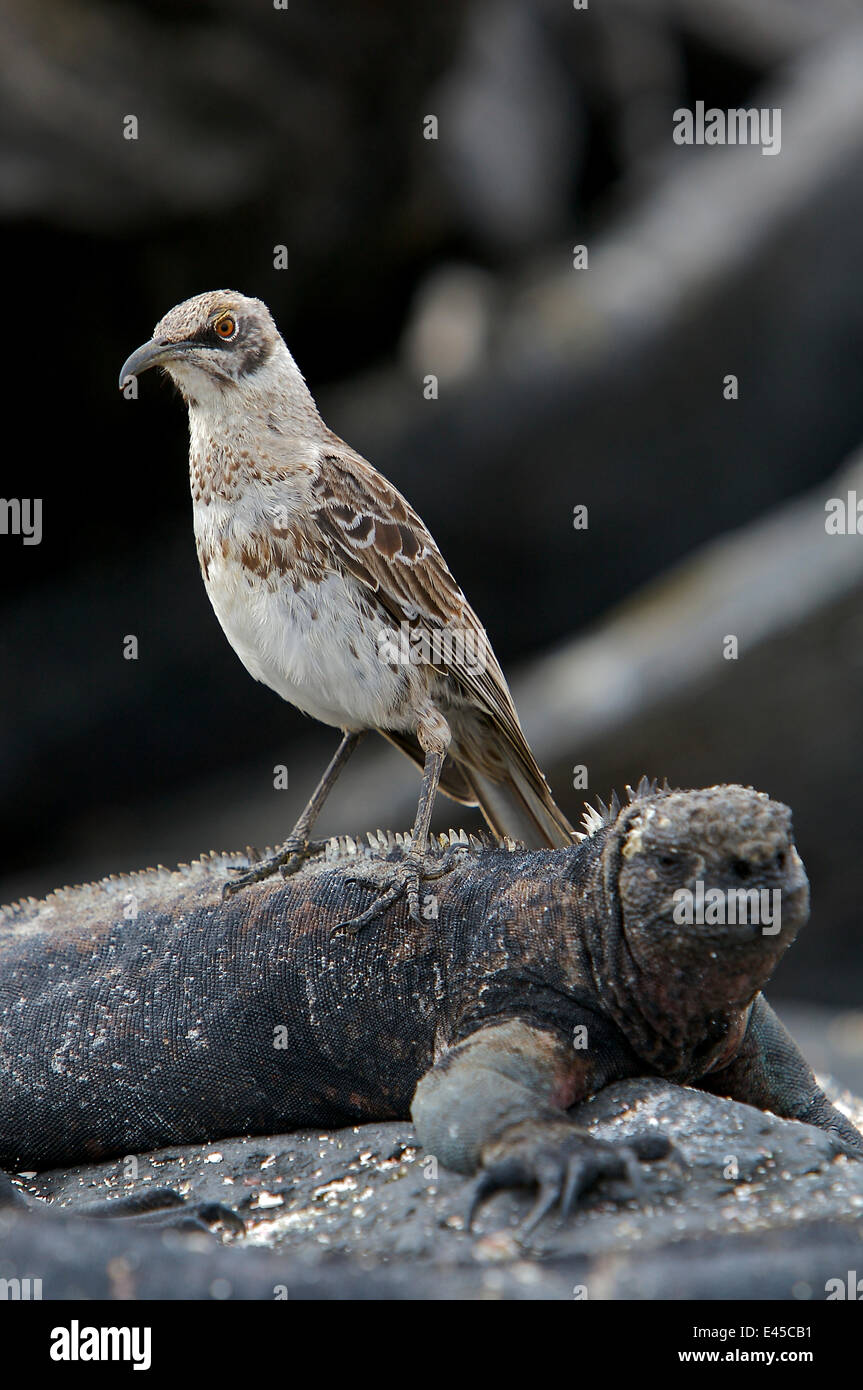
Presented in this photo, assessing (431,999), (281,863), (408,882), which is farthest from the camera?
(281,863)

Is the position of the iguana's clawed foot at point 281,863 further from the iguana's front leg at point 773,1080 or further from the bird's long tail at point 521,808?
the iguana's front leg at point 773,1080

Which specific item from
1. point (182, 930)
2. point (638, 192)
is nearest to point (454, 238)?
point (638, 192)

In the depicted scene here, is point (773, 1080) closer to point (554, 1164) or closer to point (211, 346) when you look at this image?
point (554, 1164)

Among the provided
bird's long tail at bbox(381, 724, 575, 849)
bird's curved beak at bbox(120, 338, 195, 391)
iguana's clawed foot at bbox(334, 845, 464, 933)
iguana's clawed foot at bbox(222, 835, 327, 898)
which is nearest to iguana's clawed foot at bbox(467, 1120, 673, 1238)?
iguana's clawed foot at bbox(334, 845, 464, 933)

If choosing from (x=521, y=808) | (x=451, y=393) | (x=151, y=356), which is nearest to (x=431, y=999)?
(x=521, y=808)

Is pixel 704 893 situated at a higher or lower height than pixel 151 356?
lower

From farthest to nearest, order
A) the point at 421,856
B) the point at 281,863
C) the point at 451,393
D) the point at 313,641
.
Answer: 1. the point at 451,393
2. the point at 281,863
3. the point at 313,641
4. the point at 421,856
